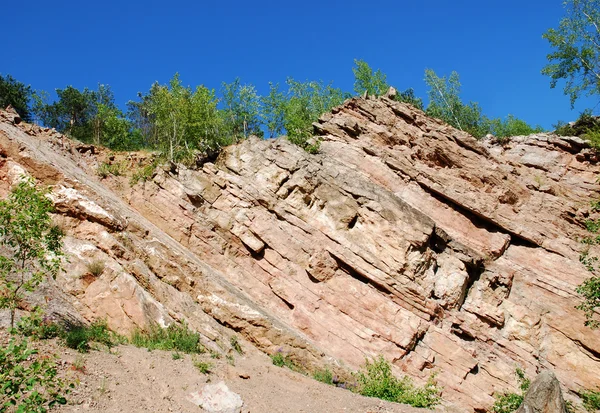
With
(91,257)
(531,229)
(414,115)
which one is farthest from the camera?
(414,115)

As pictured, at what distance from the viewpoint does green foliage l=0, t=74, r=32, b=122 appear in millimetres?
38312

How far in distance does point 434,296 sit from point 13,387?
55.9ft

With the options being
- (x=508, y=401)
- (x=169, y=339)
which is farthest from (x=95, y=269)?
(x=508, y=401)

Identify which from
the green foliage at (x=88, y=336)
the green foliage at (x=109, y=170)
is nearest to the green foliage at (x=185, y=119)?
the green foliage at (x=109, y=170)

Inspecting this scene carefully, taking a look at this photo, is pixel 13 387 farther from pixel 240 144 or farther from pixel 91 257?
pixel 240 144

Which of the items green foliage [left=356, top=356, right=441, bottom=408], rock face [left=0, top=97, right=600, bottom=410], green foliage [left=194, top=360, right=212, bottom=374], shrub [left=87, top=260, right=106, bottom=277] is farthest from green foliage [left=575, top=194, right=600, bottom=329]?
shrub [left=87, top=260, right=106, bottom=277]

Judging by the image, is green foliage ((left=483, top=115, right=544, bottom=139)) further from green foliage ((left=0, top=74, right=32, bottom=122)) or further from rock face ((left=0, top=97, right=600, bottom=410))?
green foliage ((left=0, top=74, right=32, bottom=122))

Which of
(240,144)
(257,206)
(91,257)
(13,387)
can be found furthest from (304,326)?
(13,387)

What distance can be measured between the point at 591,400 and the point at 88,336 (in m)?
18.7

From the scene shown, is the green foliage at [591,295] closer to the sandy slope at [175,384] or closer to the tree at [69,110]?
the sandy slope at [175,384]

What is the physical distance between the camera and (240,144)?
23.4 metres

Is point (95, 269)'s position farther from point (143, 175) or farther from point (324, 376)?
point (324, 376)

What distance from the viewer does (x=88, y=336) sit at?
11.6 metres

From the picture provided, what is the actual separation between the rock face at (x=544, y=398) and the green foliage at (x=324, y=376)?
5.75 metres
